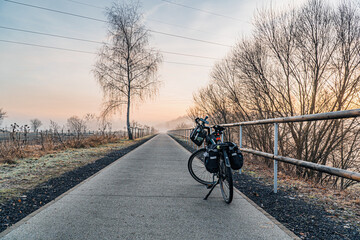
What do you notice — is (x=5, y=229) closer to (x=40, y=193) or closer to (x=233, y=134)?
(x=40, y=193)

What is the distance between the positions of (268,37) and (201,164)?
20.3 feet

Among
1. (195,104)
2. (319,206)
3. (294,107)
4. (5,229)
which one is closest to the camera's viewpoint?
(5,229)

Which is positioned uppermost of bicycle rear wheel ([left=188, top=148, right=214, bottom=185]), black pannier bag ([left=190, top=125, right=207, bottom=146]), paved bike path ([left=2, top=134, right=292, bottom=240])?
black pannier bag ([left=190, top=125, right=207, bottom=146])

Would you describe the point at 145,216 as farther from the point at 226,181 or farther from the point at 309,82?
the point at 309,82

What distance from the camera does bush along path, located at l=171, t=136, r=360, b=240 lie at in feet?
8.67

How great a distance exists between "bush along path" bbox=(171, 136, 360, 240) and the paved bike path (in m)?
0.24

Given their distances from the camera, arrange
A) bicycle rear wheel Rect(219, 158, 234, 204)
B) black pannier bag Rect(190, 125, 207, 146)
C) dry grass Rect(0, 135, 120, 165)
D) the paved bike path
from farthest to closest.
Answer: dry grass Rect(0, 135, 120, 165) < black pannier bag Rect(190, 125, 207, 146) < bicycle rear wheel Rect(219, 158, 234, 204) < the paved bike path

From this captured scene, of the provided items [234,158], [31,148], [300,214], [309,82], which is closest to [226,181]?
[234,158]

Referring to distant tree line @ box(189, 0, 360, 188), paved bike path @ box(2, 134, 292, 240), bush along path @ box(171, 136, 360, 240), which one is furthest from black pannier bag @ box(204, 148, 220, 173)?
distant tree line @ box(189, 0, 360, 188)

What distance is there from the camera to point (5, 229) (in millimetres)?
2703

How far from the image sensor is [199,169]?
17.2 ft

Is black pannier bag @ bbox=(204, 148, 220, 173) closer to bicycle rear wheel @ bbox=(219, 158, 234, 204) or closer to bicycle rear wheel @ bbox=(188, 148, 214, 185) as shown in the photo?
bicycle rear wheel @ bbox=(219, 158, 234, 204)

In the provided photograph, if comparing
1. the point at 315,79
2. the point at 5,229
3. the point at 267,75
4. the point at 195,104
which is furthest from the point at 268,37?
the point at 195,104

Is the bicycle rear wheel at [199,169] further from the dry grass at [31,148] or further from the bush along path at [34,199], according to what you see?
the dry grass at [31,148]
